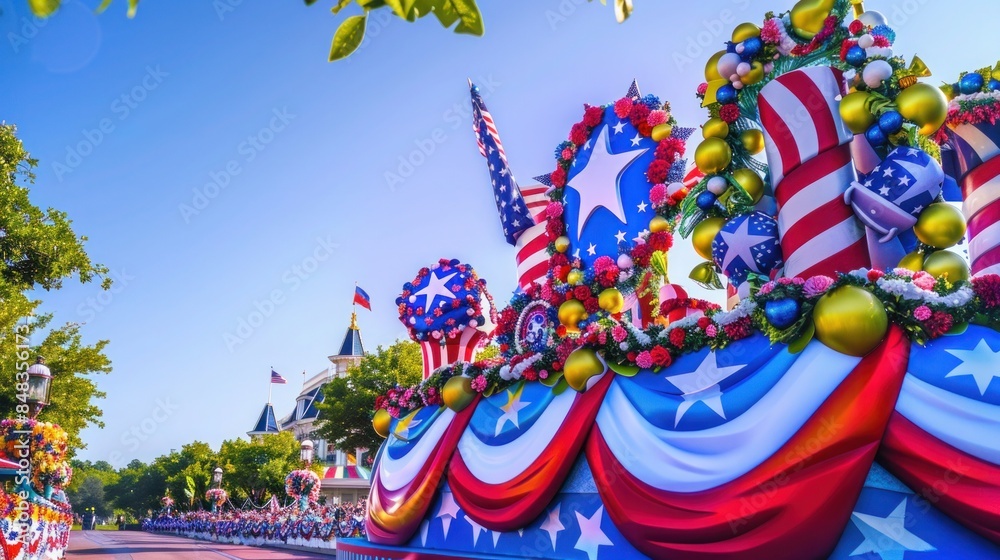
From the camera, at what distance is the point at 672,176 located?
6699mm

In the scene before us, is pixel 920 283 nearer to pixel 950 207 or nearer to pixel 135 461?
pixel 950 207

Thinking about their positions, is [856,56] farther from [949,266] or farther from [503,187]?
[503,187]

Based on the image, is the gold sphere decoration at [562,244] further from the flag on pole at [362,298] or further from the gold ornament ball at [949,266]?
the flag on pole at [362,298]

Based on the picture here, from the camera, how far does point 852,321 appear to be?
12.6 feet

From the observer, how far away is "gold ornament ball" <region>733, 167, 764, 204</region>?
5551 millimetres

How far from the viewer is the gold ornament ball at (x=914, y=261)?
468cm

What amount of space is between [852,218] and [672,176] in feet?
6.62

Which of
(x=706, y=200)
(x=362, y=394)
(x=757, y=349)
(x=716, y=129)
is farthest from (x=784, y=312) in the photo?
(x=362, y=394)

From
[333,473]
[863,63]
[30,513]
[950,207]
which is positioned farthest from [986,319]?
[333,473]

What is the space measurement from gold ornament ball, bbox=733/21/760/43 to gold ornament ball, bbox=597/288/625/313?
254 centimetres

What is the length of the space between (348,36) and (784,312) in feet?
10.8

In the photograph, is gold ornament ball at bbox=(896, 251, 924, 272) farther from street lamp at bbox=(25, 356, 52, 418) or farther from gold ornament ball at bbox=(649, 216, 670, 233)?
street lamp at bbox=(25, 356, 52, 418)

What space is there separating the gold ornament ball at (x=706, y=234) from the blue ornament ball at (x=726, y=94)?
1048mm

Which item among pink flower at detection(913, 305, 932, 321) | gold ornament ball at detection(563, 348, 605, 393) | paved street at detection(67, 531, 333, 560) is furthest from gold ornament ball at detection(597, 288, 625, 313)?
paved street at detection(67, 531, 333, 560)
